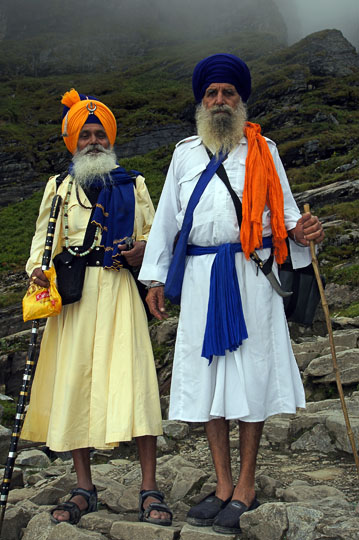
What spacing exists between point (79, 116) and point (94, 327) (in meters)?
1.47

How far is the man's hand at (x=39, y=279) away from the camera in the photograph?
11.8 ft

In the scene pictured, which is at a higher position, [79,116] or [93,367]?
[79,116]

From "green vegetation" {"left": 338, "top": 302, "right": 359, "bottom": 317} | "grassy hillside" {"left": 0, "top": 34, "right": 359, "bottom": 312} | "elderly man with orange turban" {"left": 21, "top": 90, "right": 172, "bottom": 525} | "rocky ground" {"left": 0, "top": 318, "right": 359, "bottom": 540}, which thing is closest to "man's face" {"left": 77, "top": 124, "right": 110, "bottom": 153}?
"elderly man with orange turban" {"left": 21, "top": 90, "right": 172, "bottom": 525}

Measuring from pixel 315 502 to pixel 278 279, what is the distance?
131cm

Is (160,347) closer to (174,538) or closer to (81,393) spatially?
(81,393)

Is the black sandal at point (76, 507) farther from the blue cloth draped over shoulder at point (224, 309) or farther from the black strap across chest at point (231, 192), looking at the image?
the black strap across chest at point (231, 192)

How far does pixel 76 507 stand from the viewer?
3.35m

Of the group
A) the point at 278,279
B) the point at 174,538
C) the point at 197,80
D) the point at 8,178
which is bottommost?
the point at 174,538

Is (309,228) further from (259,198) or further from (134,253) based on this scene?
(134,253)

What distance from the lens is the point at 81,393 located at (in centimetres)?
349

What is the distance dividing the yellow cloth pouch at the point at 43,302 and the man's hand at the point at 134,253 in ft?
1.60

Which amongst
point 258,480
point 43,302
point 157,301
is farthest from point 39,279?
point 258,480

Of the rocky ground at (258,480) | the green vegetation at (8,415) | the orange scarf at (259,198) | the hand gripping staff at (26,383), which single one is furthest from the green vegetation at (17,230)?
the orange scarf at (259,198)

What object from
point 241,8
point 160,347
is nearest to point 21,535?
point 160,347
